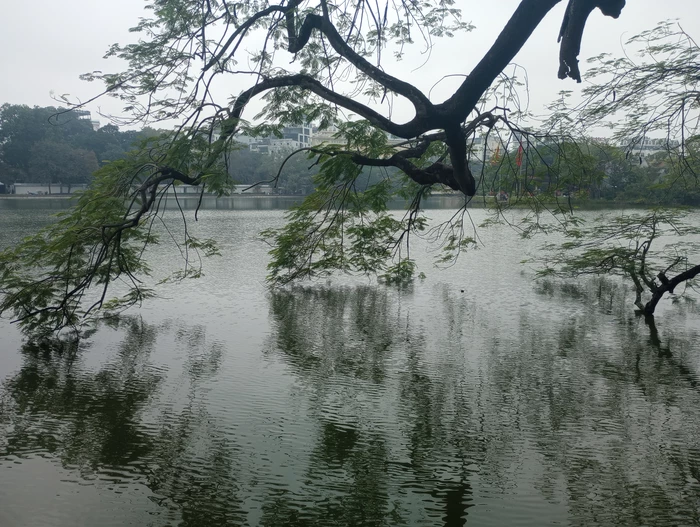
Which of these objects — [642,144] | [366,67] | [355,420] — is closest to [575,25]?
[366,67]

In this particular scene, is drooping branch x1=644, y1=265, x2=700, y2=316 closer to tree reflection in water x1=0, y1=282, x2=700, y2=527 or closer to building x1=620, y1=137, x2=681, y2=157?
tree reflection in water x1=0, y1=282, x2=700, y2=527

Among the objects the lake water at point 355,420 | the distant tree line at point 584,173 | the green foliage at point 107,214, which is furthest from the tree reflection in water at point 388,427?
the distant tree line at point 584,173

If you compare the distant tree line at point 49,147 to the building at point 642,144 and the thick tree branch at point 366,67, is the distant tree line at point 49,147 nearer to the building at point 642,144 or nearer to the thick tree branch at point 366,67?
the building at point 642,144

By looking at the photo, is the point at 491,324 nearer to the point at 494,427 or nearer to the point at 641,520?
the point at 494,427

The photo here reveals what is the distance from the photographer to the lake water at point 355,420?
4.09 meters

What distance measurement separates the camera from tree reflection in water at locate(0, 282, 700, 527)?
412 cm

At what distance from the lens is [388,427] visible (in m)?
5.33

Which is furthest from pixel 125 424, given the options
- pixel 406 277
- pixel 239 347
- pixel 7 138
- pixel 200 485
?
pixel 7 138

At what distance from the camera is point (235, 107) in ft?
15.4

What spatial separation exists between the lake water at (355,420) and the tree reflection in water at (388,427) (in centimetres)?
2

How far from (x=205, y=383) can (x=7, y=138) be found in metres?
49.1

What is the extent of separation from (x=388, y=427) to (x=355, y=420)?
0.30m

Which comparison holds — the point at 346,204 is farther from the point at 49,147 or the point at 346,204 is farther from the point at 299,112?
the point at 49,147

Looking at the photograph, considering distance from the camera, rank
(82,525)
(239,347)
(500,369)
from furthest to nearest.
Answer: (239,347) → (500,369) → (82,525)
